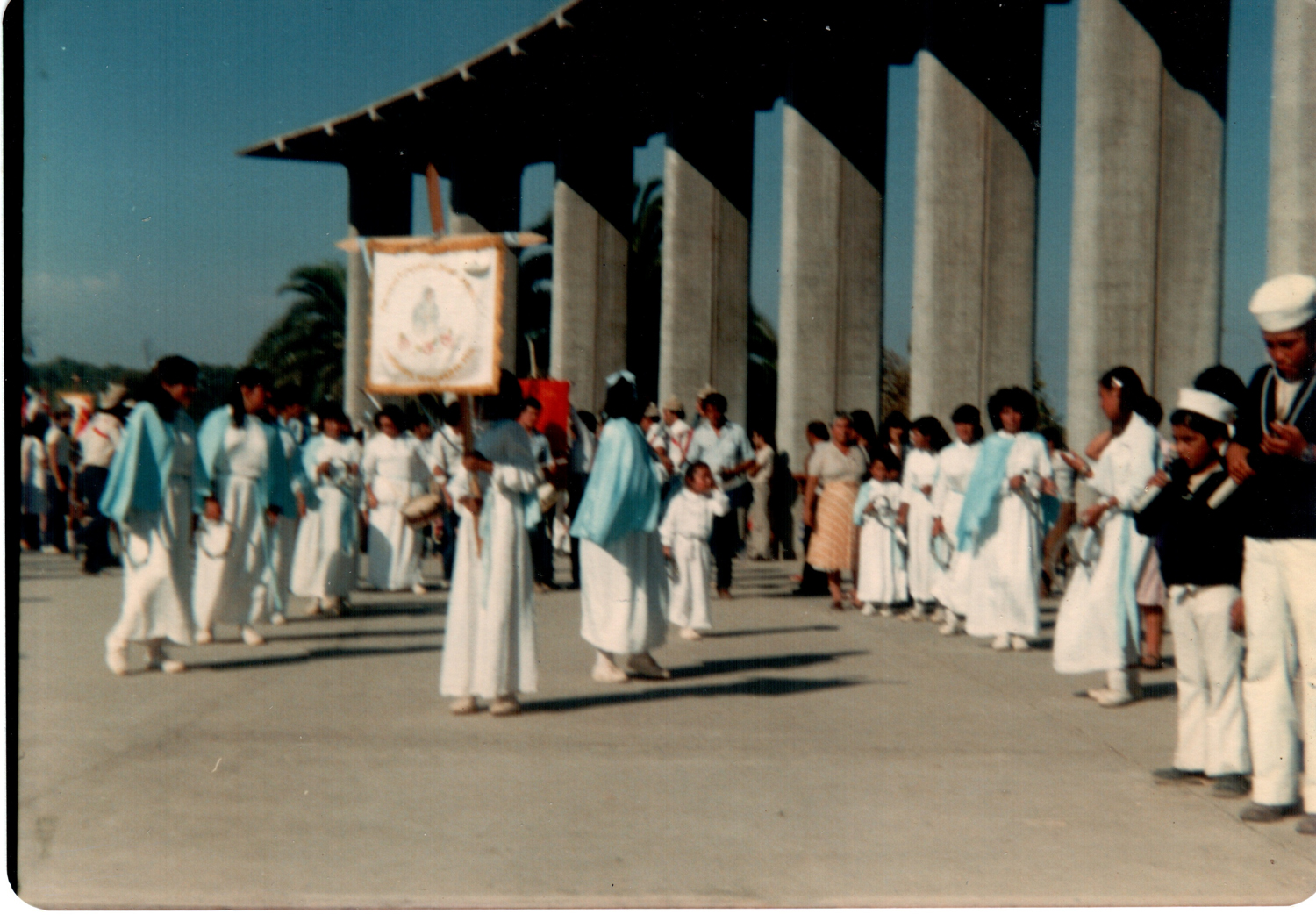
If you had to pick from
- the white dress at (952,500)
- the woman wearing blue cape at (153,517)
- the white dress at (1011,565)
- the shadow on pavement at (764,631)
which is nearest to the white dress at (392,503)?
the shadow on pavement at (764,631)

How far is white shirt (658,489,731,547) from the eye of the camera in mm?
12891

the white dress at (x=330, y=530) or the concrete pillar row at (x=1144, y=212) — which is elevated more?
the concrete pillar row at (x=1144, y=212)

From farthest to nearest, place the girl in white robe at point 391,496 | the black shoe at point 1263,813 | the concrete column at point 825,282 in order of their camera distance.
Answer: the concrete column at point 825,282, the girl in white robe at point 391,496, the black shoe at point 1263,813

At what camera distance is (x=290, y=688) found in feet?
30.5

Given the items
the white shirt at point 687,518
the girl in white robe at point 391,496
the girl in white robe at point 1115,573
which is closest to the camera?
the girl in white robe at point 1115,573

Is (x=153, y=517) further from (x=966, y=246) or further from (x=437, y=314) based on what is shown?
(x=966, y=246)

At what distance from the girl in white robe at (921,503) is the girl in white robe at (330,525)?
16.9 feet

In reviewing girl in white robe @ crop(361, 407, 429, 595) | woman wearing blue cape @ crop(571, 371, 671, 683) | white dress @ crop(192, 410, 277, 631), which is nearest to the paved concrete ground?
woman wearing blue cape @ crop(571, 371, 671, 683)

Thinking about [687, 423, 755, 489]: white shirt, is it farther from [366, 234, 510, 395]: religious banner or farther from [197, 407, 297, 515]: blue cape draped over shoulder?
[366, 234, 510, 395]: religious banner

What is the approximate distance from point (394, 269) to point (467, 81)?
56.8ft

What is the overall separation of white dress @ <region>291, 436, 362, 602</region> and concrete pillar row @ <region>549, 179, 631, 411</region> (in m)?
11.1

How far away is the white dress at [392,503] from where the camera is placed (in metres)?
16.0

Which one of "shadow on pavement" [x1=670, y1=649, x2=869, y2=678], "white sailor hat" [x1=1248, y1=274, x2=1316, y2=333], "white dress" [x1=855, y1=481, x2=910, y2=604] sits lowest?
"shadow on pavement" [x1=670, y1=649, x2=869, y2=678]

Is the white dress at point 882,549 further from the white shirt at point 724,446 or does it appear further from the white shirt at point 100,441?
the white shirt at point 100,441
